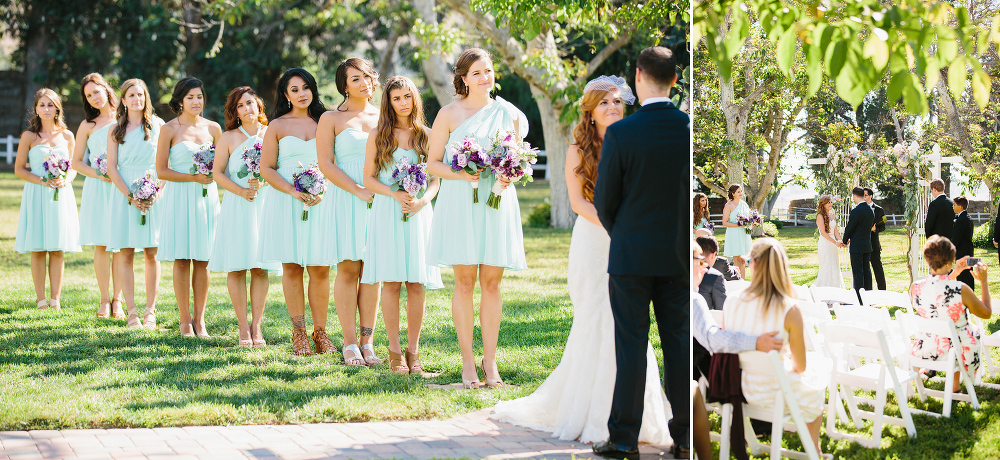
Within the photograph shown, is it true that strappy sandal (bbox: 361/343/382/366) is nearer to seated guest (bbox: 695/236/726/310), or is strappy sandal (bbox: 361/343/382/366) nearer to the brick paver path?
the brick paver path

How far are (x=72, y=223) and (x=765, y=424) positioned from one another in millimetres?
7216

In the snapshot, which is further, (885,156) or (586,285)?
(586,285)

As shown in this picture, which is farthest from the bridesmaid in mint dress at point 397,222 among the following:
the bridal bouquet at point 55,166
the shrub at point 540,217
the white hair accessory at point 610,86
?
the shrub at point 540,217

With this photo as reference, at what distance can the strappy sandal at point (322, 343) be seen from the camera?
22.2ft

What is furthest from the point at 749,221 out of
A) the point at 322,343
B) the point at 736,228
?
the point at 322,343

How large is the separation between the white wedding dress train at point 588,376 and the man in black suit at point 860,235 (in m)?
1.09

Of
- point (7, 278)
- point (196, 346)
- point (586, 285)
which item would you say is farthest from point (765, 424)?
point (7, 278)

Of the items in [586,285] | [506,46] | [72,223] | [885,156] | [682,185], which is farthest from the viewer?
[506,46]

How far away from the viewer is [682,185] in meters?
3.94

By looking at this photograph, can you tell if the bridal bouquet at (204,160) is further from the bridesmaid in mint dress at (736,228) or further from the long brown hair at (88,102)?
the bridesmaid in mint dress at (736,228)

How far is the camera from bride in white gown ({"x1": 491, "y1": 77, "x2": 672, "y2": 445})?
4504mm

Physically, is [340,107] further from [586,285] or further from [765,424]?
[765,424]

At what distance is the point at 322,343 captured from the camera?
679 cm

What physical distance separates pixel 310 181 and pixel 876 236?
393 centimetres
